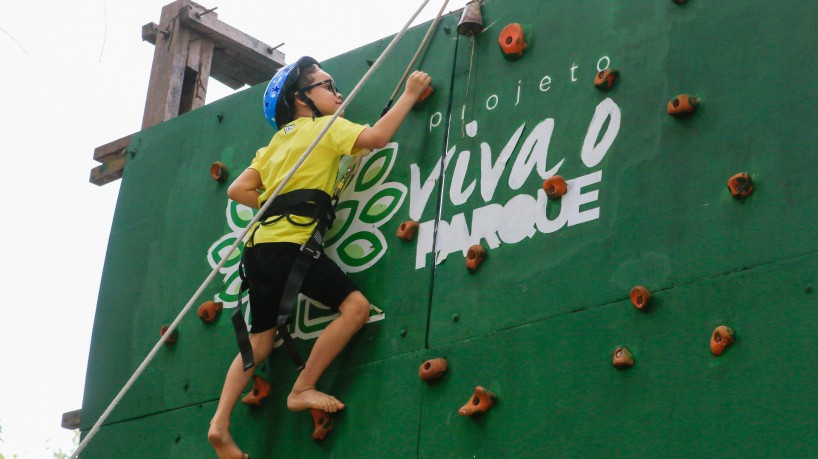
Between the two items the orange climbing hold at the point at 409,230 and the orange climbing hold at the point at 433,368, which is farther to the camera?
the orange climbing hold at the point at 409,230

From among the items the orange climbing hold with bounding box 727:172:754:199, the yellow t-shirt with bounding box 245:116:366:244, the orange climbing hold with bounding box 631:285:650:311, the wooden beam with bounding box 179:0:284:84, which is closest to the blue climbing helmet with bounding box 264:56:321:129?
the yellow t-shirt with bounding box 245:116:366:244

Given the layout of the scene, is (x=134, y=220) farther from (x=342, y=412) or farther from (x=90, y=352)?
(x=342, y=412)

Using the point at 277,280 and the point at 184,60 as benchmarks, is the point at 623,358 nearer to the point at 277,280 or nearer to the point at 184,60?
the point at 277,280

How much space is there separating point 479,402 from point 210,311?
200cm

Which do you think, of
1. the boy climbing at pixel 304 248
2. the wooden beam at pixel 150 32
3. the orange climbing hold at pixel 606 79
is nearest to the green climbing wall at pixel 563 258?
the orange climbing hold at pixel 606 79

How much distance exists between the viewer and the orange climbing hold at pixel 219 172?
24.8 feet

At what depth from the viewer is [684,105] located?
552 cm

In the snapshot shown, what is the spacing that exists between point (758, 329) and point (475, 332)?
1.36 meters

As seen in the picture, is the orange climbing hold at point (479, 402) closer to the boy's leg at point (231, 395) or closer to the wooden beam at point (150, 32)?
the boy's leg at point (231, 395)

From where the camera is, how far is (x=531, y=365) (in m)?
5.62

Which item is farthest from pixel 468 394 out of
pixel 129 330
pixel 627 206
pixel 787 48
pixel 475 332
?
pixel 129 330

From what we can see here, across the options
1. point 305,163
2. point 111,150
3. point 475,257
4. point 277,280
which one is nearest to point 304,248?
point 277,280

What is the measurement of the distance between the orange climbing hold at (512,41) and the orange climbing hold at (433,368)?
4.89 feet

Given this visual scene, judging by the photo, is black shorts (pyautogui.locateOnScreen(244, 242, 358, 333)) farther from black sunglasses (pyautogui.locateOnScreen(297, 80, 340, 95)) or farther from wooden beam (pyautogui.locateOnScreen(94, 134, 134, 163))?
wooden beam (pyautogui.locateOnScreen(94, 134, 134, 163))
